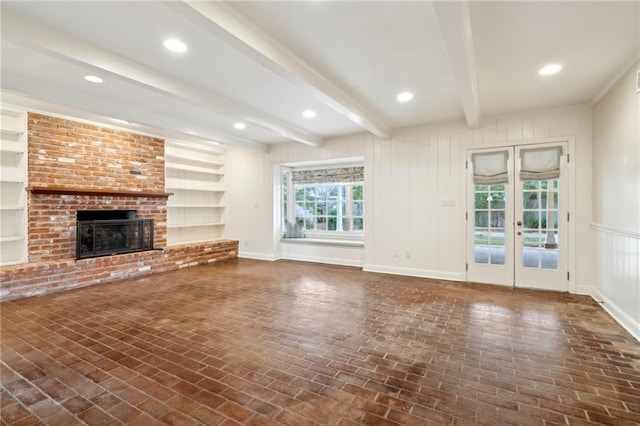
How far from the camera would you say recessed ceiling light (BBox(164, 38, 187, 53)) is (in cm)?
261

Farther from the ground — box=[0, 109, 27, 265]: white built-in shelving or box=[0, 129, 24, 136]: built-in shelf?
box=[0, 129, 24, 136]: built-in shelf

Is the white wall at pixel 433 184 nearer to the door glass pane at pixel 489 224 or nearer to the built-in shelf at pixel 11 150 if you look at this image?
the door glass pane at pixel 489 224

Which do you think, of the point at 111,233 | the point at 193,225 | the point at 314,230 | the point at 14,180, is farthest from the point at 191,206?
the point at 14,180

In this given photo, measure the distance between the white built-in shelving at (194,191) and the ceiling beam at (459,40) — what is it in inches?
222

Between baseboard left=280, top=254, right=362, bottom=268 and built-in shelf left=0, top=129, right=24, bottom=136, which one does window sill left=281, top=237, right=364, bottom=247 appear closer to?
baseboard left=280, top=254, right=362, bottom=268

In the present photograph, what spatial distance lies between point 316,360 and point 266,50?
8.33 feet

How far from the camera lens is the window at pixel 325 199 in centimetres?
690

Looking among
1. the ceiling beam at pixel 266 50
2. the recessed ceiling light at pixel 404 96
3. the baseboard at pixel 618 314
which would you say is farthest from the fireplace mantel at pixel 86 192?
the baseboard at pixel 618 314

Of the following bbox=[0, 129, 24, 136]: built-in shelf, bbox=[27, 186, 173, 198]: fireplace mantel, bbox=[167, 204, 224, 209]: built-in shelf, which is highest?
bbox=[0, 129, 24, 136]: built-in shelf

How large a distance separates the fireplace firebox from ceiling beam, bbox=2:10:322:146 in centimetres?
292

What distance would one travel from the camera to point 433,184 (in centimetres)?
A: 518

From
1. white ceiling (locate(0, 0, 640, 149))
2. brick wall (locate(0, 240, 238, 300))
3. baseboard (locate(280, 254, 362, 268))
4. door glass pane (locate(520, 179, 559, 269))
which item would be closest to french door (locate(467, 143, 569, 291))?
door glass pane (locate(520, 179, 559, 269))

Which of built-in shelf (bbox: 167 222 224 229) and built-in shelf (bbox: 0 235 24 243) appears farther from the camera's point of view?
built-in shelf (bbox: 167 222 224 229)

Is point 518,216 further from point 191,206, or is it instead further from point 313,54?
point 191,206
